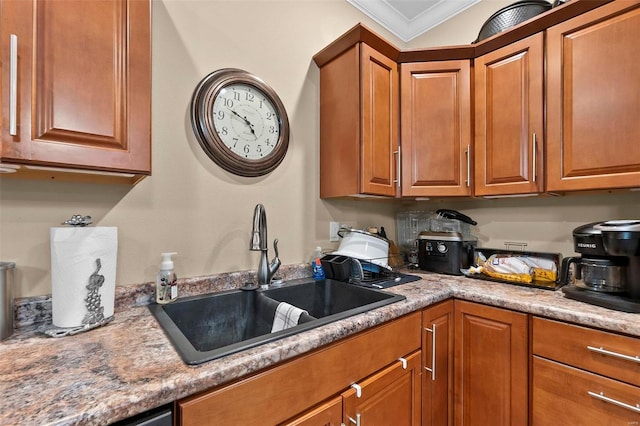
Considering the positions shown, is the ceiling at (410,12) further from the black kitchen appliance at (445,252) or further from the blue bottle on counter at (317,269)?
the blue bottle on counter at (317,269)

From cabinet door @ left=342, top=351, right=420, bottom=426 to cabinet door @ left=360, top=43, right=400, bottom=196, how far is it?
2.65 feet

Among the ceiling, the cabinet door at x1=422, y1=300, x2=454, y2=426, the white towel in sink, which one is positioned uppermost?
the ceiling

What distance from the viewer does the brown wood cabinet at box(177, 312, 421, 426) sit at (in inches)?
24.2

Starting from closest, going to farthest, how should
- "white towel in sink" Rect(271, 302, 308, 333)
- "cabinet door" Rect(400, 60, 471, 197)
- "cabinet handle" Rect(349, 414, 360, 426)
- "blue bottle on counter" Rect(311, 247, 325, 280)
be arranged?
"cabinet handle" Rect(349, 414, 360, 426) < "white towel in sink" Rect(271, 302, 308, 333) < "blue bottle on counter" Rect(311, 247, 325, 280) < "cabinet door" Rect(400, 60, 471, 197)

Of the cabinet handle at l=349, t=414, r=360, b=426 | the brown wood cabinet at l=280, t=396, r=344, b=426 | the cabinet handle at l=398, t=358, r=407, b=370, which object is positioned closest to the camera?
the brown wood cabinet at l=280, t=396, r=344, b=426

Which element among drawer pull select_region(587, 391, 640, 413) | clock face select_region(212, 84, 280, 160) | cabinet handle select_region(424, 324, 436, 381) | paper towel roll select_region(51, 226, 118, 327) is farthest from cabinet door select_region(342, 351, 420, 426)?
clock face select_region(212, 84, 280, 160)

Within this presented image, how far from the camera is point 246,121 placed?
4.46ft

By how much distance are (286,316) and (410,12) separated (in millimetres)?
2286

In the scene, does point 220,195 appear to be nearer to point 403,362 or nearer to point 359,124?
point 359,124

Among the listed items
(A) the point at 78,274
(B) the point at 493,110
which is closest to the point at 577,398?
(B) the point at 493,110

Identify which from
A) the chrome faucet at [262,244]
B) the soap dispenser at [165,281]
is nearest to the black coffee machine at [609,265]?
the chrome faucet at [262,244]

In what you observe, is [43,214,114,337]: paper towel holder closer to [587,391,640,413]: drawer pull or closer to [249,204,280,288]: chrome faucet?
[249,204,280,288]: chrome faucet

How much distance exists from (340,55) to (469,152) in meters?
0.90

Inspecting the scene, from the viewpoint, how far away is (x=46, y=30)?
69 centimetres
